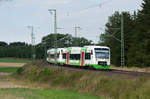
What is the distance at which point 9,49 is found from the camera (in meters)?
180

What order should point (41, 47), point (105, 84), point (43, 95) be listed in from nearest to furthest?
point (43, 95)
point (105, 84)
point (41, 47)

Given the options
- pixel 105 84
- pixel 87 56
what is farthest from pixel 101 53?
pixel 105 84

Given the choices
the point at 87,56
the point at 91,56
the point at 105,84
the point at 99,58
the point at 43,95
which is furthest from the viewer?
the point at 87,56

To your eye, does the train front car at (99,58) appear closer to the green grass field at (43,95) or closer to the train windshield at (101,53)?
the train windshield at (101,53)

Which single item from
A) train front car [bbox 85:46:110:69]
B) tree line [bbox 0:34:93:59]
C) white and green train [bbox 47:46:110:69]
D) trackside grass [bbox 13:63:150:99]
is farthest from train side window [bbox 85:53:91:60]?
tree line [bbox 0:34:93:59]

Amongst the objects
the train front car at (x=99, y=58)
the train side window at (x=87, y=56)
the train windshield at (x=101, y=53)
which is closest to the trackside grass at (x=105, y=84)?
the train front car at (x=99, y=58)

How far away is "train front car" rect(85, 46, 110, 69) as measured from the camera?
40312 millimetres

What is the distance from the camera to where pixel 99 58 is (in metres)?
40.5

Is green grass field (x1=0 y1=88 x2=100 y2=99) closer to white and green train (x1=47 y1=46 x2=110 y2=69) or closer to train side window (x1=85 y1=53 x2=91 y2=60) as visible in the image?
white and green train (x1=47 y1=46 x2=110 y2=69)

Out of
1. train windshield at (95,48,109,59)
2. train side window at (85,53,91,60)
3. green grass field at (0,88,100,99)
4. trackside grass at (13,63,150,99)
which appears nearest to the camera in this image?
trackside grass at (13,63,150,99)

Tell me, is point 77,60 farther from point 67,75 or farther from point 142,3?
point 142,3

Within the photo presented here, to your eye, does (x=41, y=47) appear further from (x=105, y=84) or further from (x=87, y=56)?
(x=105, y=84)

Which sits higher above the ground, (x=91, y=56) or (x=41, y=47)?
(x=41, y=47)

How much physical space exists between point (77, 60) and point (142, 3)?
22376mm
